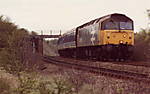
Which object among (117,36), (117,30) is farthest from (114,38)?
(117,30)

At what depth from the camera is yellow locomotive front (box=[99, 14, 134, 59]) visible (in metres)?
29.7

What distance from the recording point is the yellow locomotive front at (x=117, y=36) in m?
29.7

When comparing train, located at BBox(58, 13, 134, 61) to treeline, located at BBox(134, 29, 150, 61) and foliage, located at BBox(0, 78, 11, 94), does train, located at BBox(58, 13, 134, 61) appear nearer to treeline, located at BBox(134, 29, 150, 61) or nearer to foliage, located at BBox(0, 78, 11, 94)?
treeline, located at BBox(134, 29, 150, 61)

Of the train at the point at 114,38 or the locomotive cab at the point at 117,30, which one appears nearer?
the train at the point at 114,38

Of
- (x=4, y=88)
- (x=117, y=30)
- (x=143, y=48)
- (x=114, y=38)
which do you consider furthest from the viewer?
(x=143, y=48)

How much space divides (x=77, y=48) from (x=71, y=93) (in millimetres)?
30742

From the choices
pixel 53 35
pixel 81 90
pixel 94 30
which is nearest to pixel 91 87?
pixel 81 90

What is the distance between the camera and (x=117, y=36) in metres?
30.1

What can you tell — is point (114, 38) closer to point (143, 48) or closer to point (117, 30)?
point (117, 30)

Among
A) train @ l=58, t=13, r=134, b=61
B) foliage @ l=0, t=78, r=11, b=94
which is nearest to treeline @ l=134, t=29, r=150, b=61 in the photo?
train @ l=58, t=13, r=134, b=61

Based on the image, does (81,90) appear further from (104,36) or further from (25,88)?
(104,36)

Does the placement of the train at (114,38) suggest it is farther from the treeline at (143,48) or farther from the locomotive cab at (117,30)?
the treeline at (143,48)

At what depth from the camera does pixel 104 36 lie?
29750 mm

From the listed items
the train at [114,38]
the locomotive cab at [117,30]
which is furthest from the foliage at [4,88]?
the locomotive cab at [117,30]
